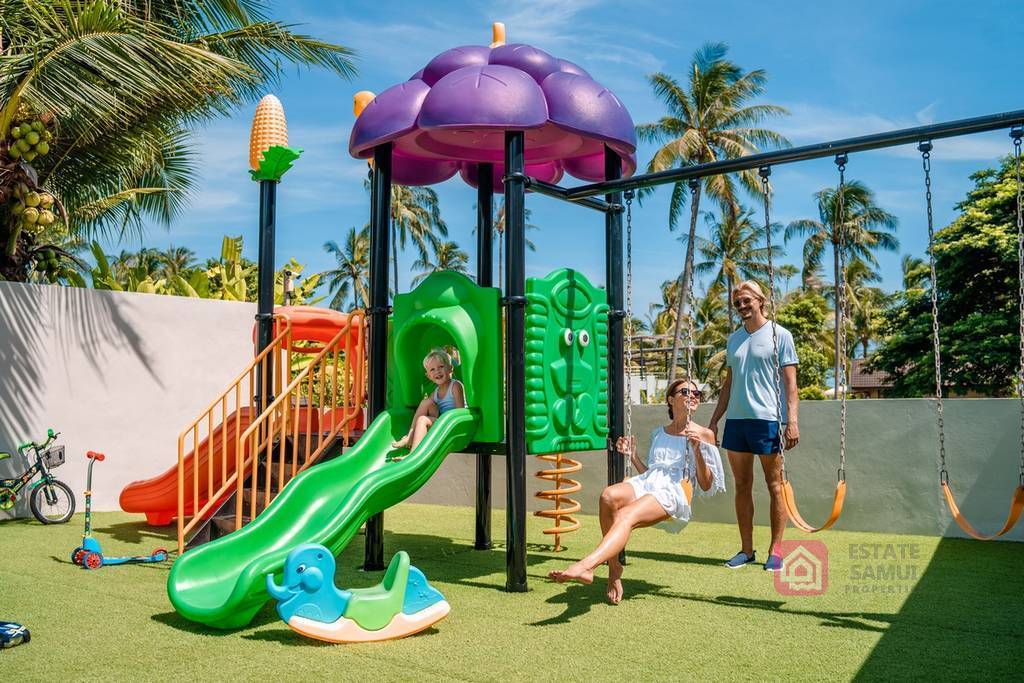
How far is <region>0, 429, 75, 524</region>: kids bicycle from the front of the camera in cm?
972

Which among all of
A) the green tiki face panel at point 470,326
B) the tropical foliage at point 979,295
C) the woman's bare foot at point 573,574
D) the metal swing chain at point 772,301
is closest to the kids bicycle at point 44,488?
the green tiki face panel at point 470,326

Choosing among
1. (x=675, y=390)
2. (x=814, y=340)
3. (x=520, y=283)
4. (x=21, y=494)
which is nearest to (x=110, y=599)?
(x=520, y=283)

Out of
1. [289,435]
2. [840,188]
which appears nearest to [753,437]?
[840,188]

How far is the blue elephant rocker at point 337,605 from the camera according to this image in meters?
4.72

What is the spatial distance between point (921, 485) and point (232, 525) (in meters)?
6.30

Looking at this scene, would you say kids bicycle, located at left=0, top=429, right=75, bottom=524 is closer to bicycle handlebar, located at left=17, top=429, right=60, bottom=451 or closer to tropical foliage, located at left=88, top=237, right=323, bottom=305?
bicycle handlebar, located at left=17, top=429, right=60, bottom=451

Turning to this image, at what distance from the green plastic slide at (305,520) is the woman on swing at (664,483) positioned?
1278mm

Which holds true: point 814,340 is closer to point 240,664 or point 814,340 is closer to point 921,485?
point 921,485

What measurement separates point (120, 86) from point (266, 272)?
2946mm

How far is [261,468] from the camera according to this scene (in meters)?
8.49

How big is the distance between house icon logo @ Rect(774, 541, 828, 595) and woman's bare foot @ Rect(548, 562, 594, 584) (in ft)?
5.88

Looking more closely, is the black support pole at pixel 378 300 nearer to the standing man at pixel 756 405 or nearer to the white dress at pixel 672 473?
the white dress at pixel 672 473

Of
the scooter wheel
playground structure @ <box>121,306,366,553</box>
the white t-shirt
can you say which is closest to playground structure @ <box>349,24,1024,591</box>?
the white t-shirt

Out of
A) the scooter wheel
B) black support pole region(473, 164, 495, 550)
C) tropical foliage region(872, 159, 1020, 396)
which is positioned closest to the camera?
the scooter wheel
